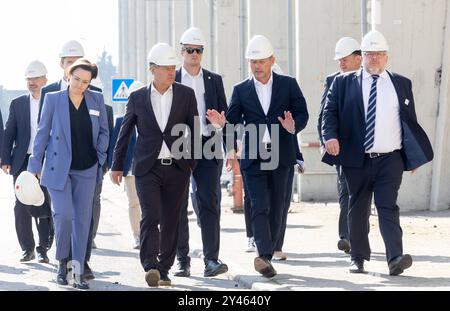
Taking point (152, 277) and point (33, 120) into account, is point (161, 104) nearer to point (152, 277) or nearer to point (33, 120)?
point (152, 277)

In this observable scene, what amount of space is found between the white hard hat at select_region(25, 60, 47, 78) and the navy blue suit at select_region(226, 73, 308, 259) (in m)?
2.76

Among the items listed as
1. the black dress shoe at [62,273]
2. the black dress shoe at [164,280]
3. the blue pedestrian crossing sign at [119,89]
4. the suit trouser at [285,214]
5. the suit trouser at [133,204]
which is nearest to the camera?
the black dress shoe at [164,280]

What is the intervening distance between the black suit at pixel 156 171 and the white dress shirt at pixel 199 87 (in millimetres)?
845

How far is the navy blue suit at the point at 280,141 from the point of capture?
12527 millimetres

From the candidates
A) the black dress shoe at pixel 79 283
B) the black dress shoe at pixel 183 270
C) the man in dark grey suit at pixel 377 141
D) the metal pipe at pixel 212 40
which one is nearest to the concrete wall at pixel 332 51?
the metal pipe at pixel 212 40

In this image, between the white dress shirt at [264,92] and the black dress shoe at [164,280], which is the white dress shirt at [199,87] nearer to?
the white dress shirt at [264,92]

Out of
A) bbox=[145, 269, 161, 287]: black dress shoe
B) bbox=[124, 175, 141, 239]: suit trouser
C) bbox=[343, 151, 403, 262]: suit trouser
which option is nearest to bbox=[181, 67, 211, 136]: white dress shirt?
bbox=[343, 151, 403, 262]: suit trouser

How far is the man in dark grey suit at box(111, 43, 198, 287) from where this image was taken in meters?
11.7

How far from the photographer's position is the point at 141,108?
38.8ft

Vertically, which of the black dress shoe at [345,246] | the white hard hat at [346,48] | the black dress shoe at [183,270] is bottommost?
the black dress shoe at [345,246]

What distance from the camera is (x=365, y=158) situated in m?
12.2

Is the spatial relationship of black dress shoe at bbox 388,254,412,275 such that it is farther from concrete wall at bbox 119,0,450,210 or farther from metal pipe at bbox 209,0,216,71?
metal pipe at bbox 209,0,216,71

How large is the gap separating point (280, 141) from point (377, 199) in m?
1.13
